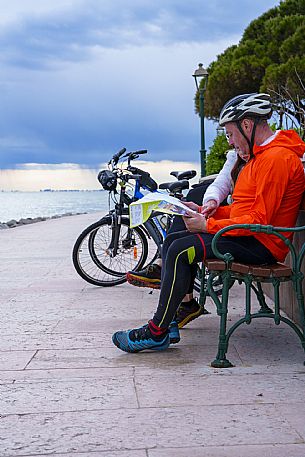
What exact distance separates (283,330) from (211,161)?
1977 centimetres

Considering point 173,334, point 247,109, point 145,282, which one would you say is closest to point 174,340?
point 173,334

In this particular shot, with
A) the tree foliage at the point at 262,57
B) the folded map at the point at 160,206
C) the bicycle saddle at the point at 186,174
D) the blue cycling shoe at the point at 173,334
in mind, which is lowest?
the blue cycling shoe at the point at 173,334

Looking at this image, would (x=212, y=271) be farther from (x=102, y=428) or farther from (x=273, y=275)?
(x=102, y=428)

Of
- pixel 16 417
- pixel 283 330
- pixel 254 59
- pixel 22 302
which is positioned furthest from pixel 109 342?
pixel 254 59

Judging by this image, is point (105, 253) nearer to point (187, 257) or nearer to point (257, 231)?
point (187, 257)

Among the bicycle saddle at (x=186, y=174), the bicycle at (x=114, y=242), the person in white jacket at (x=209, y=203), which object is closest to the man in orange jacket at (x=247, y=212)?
the person in white jacket at (x=209, y=203)

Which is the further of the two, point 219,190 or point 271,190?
point 219,190

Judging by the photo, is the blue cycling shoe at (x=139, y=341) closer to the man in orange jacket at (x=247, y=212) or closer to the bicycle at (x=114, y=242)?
the man in orange jacket at (x=247, y=212)

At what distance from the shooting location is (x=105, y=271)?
312 inches

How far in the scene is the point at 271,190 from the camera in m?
4.41

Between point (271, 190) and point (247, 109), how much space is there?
500 millimetres

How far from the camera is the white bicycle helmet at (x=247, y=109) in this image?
181 inches

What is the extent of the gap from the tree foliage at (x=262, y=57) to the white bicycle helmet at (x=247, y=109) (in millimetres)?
23849

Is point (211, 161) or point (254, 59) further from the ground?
point (254, 59)
